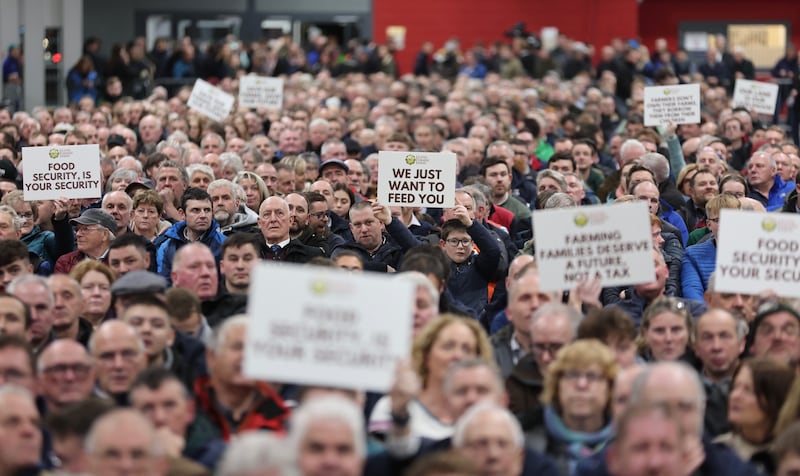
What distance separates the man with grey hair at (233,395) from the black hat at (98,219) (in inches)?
202

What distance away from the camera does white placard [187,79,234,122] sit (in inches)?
941

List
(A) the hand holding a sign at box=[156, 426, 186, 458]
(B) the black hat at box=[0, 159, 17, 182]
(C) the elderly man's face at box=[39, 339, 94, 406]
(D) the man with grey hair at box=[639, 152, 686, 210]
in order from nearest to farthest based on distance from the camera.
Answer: (A) the hand holding a sign at box=[156, 426, 186, 458], (C) the elderly man's face at box=[39, 339, 94, 406], (D) the man with grey hair at box=[639, 152, 686, 210], (B) the black hat at box=[0, 159, 17, 182]

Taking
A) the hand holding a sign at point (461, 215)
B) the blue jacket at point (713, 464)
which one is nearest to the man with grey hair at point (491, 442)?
the blue jacket at point (713, 464)

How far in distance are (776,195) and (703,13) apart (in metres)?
31.0

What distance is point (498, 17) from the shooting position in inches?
1815

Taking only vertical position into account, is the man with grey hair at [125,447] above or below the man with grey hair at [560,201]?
below

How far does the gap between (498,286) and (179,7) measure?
32.1 metres

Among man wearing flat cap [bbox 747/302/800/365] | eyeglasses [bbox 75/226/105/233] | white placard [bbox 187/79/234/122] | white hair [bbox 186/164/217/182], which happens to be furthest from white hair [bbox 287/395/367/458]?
white placard [bbox 187/79/234/122]

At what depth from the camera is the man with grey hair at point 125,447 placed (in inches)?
272

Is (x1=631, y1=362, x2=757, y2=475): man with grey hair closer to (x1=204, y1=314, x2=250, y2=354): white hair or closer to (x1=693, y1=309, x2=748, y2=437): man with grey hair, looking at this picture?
(x1=693, y1=309, x2=748, y2=437): man with grey hair

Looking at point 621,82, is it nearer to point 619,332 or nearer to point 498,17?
point 498,17

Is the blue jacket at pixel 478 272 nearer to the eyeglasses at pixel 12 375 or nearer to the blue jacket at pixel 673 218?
the blue jacket at pixel 673 218

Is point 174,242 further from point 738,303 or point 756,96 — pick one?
point 756,96

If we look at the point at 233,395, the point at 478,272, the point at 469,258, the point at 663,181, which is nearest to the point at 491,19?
the point at 663,181
